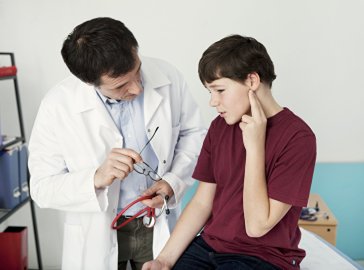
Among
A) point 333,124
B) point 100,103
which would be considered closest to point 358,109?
point 333,124

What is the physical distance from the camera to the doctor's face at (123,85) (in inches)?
51.3

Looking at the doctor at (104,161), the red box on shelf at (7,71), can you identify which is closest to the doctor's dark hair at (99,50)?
the doctor at (104,161)

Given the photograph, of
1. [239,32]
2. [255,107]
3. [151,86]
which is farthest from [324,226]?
[255,107]

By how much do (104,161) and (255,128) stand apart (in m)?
0.59

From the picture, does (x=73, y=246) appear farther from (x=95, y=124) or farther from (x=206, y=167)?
(x=206, y=167)

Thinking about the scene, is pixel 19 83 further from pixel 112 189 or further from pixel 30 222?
pixel 112 189

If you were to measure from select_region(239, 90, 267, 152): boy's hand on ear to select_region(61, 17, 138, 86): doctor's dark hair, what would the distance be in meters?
0.39

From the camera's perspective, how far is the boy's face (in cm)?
119

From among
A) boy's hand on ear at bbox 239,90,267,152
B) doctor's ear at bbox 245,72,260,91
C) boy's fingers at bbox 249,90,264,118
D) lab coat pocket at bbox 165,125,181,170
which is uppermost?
doctor's ear at bbox 245,72,260,91

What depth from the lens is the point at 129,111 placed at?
159 cm

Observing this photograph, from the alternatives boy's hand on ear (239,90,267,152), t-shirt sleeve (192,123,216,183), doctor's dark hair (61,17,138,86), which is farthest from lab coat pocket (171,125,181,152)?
boy's hand on ear (239,90,267,152)

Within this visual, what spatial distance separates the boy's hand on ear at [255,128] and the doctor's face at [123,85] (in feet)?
1.26

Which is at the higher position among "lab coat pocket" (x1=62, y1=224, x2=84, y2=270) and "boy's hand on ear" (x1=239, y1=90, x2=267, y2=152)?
"boy's hand on ear" (x1=239, y1=90, x2=267, y2=152)

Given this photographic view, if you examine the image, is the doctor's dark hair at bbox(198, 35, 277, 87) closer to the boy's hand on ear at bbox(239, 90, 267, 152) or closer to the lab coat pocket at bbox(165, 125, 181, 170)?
the boy's hand on ear at bbox(239, 90, 267, 152)
